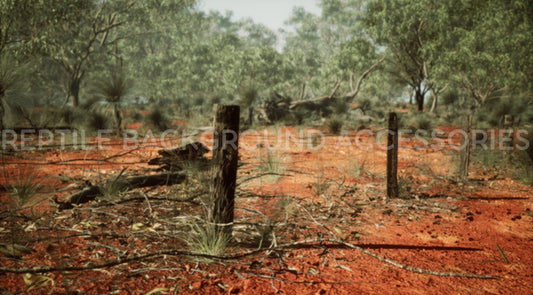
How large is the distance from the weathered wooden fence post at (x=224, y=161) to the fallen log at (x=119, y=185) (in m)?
1.69

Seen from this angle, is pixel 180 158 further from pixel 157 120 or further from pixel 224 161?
pixel 157 120

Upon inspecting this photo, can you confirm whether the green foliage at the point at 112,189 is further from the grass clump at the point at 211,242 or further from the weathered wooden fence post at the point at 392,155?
the weathered wooden fence post at the point at 392,155

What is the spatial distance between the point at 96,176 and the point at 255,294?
4.18 metres

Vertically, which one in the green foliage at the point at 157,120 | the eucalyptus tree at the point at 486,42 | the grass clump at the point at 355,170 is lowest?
the grass clump at the point at 355,170

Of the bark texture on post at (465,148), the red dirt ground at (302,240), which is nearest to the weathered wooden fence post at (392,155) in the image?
the red dirt ground at (302,240)

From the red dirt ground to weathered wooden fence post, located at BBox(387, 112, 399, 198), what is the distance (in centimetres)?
19

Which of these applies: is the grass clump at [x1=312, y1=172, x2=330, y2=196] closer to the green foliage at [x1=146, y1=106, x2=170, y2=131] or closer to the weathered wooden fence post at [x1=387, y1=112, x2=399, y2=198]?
the weathered wooden fence post at [x1=387, y1=112, x2=399, y2=198]

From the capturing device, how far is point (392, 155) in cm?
447

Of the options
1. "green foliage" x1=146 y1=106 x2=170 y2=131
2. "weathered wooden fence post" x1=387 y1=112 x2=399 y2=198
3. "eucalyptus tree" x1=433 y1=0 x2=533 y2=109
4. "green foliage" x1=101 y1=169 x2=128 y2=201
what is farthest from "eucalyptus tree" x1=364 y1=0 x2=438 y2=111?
"green foliage" x1=101 y1=169 x2=128 y2=201

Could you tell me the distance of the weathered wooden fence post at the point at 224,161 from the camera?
270 cm

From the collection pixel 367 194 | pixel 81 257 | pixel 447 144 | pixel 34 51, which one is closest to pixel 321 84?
pixel 447 144

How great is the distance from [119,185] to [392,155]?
3.89 m

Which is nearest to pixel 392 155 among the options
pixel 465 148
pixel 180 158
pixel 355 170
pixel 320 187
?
pixel 320 187

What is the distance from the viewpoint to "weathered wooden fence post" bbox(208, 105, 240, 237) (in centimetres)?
270
